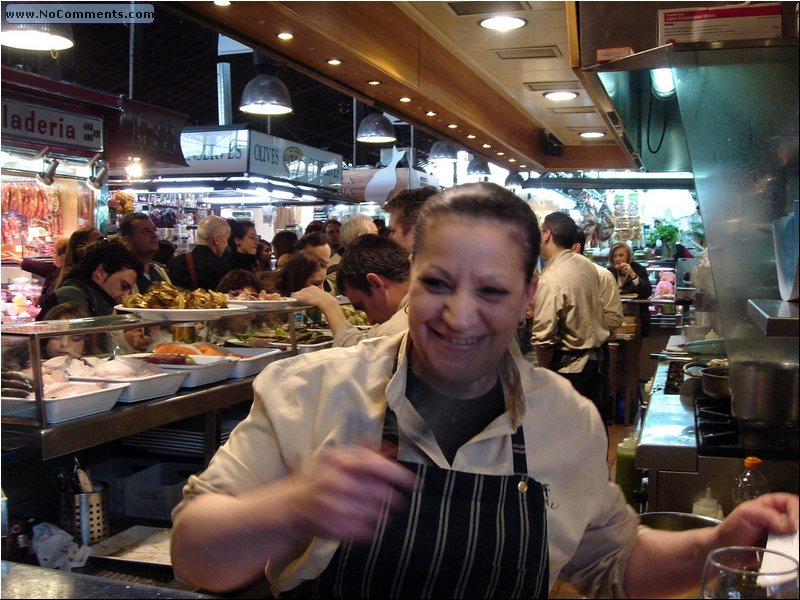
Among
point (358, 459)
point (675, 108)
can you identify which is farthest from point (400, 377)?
point (675, 108)

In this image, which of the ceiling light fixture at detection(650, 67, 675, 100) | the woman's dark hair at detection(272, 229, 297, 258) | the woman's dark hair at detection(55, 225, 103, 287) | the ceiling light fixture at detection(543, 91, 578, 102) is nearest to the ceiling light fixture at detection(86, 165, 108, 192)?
the woman's dark hair at detection(272, 229, 297, 258)

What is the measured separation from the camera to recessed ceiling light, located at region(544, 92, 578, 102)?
266 inches

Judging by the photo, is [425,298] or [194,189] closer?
[425,298]

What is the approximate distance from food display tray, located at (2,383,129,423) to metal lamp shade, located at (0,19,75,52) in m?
2.37

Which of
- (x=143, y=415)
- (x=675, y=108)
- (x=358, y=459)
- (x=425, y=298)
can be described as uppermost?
(x=675, y=108)

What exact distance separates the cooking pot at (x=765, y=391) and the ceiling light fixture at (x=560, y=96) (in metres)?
4.86

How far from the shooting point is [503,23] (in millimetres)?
4598

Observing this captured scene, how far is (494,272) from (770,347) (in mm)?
661

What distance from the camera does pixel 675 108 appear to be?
4953 millimetres

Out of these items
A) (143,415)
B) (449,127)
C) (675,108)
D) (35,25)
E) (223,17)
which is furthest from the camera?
(449,127)

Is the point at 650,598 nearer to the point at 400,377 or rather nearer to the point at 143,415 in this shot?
the point at 400,377

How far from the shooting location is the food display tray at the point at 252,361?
130 inches

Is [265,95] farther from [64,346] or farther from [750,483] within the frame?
[750,483]

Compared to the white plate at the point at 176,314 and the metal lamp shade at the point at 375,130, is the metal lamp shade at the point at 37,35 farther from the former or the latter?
the metal lamp shade at the point at 375,130
